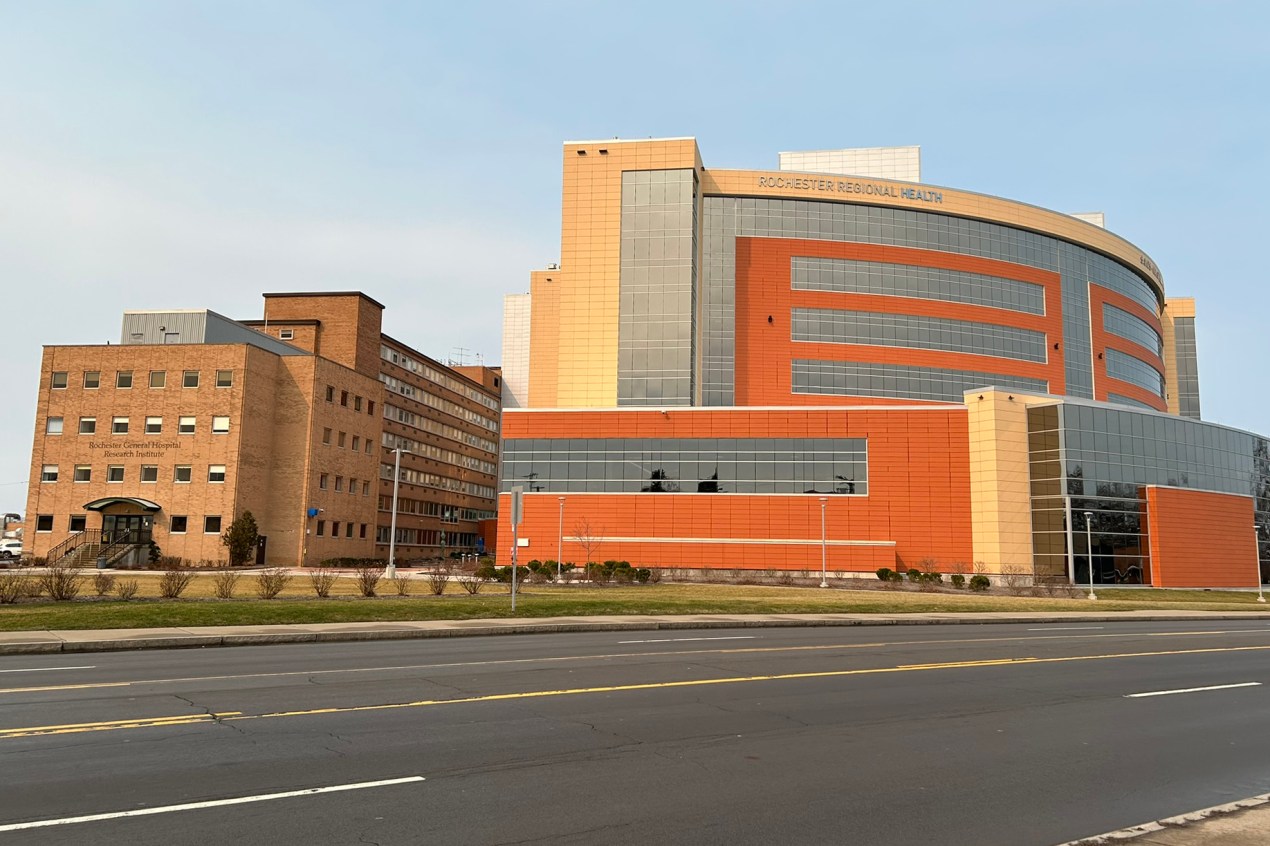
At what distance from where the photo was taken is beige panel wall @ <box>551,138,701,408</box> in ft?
249

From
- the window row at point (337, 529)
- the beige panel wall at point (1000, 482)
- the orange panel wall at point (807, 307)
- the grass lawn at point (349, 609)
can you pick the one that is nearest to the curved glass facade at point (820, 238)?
the orange panel wall at point (807, 307)

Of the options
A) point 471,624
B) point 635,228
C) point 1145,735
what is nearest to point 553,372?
point 635,228

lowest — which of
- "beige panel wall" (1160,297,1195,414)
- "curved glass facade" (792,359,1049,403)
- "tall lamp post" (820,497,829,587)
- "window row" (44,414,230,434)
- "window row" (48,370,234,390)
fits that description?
"tall lamp post" (820,497,829,587)

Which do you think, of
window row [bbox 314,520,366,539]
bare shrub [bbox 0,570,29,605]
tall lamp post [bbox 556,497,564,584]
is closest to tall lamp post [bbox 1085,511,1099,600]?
tall lamp post [bbox 556,497,564,584]

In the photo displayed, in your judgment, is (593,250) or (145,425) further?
(593,250)

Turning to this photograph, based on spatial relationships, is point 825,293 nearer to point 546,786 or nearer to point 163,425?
point 163,425

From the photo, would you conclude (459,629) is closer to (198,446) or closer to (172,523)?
(172,523)

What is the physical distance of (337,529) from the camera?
7562 cm

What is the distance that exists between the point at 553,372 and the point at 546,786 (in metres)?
78.1

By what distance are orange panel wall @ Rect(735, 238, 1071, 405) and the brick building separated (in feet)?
112

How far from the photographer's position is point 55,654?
1678 cm

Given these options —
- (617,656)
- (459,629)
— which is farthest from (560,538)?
(617,656)

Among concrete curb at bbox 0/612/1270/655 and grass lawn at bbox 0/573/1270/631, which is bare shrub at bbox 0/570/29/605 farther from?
concrete curb at bbox 0/612/1270/655

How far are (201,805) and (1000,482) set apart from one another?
2463 inches
